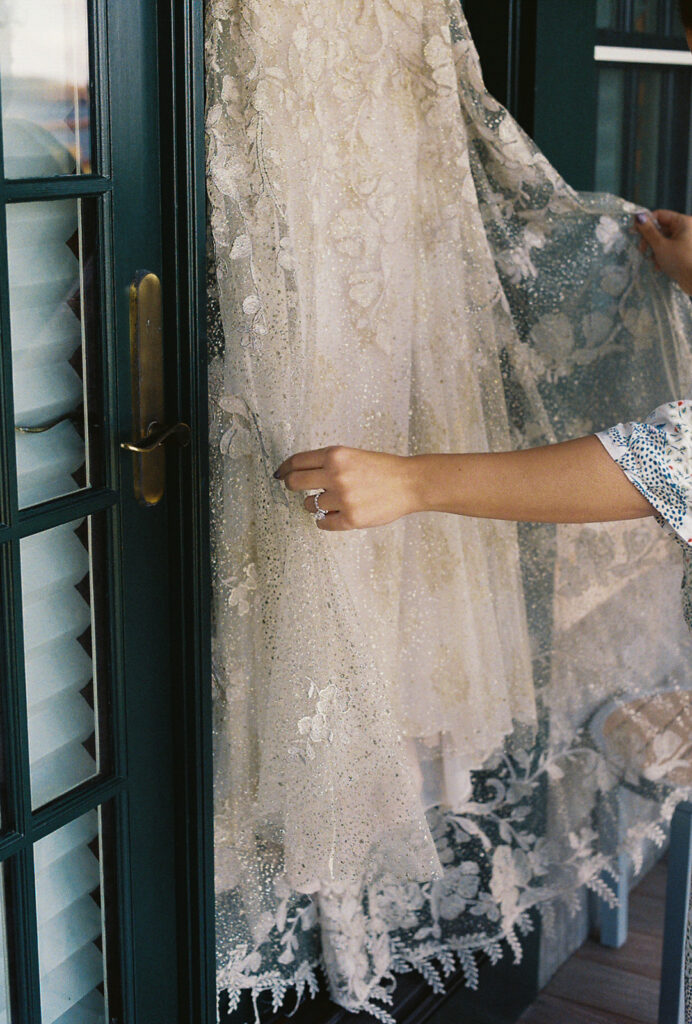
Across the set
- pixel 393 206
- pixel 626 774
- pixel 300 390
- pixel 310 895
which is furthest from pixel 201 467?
pixel 626 774

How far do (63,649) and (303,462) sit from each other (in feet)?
1.23

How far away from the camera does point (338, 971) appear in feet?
6.06

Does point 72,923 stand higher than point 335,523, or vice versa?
point 335,523

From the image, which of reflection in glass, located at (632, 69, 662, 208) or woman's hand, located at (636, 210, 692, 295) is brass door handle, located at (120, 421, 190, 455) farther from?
reflection in glass, located at (632, 69, 662, 208)

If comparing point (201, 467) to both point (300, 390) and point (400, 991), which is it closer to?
point (300, 390)

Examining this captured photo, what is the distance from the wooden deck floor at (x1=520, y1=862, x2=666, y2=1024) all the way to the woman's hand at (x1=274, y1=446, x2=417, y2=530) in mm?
1362

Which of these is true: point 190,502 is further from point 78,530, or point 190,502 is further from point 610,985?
point 610,985

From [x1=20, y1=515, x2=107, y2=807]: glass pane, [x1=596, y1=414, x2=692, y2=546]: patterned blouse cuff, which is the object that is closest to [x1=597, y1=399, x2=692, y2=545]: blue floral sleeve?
[x1=596, y1=414, x2=692, y2=546]: patterned blouse cuff

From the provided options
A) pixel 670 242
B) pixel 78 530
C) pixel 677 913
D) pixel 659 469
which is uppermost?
pixel 670 242

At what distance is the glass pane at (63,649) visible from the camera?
4.52ft

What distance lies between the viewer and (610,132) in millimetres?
2475

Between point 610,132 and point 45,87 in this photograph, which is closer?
point 45,87
